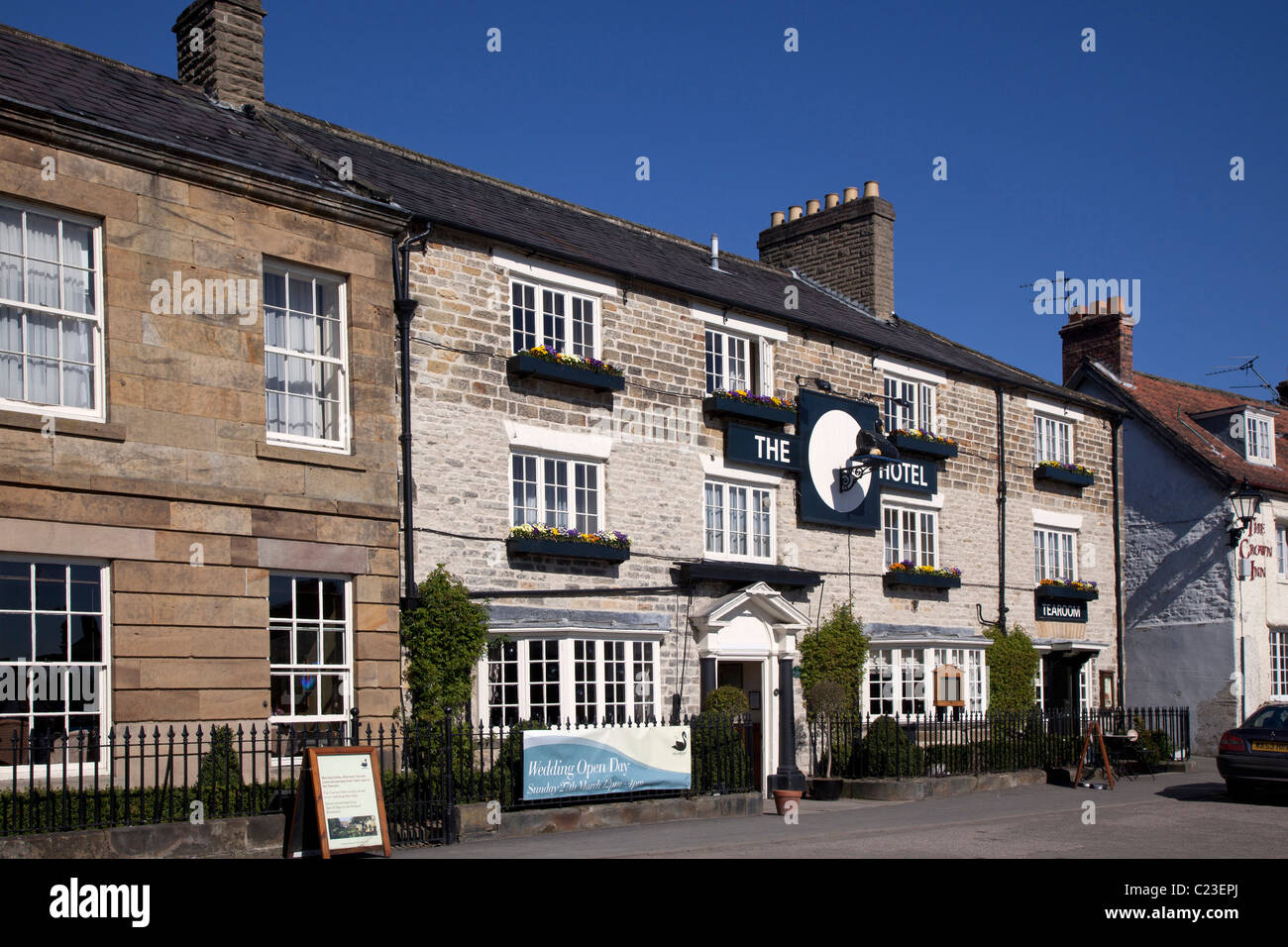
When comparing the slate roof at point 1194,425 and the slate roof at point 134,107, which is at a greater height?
the slate roof at point 134,107

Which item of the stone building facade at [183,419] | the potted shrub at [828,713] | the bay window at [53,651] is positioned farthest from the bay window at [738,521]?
the bay window at [53,651]

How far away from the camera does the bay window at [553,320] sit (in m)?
19.1

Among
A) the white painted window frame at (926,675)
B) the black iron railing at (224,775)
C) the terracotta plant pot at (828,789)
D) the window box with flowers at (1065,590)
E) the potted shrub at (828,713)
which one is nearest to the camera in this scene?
the black iron railing at (224,775)

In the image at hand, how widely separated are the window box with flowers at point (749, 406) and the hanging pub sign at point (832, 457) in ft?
0.79

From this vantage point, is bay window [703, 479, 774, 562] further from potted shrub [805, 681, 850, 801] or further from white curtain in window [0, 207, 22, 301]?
white curtain in window [0, 207, 22, 301]

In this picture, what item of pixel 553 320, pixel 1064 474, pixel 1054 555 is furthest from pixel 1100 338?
pixel 553 320

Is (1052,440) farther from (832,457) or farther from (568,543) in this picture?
(568,543)

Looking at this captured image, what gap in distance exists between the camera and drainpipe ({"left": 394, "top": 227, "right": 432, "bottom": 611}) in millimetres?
16719

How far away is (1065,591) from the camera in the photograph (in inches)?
1077

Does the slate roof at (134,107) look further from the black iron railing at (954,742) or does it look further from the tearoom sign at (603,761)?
the black iron railing at (954,742)

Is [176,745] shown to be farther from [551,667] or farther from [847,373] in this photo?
[847,373]

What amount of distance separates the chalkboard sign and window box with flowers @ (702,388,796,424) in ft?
31.0

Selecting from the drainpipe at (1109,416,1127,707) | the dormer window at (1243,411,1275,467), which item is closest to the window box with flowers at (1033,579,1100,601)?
the drainpipe at (1109,416,1127,707)
